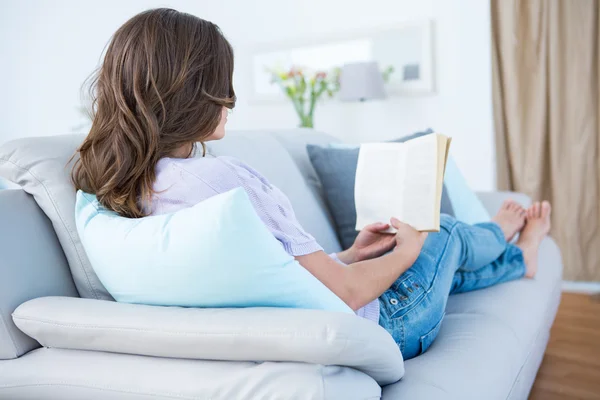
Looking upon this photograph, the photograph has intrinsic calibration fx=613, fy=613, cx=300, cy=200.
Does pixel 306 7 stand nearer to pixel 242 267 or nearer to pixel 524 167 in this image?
pixel 524 167

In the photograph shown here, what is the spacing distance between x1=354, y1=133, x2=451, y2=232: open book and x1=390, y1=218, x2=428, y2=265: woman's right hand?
25 millimetres

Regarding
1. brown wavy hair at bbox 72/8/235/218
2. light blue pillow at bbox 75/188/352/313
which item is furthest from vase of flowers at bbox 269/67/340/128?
light blue pillow at bbox 75/188/352/313

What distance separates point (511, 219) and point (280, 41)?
2.47m

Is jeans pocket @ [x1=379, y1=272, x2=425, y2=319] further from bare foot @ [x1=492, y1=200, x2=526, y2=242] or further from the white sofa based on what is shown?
bare foot @ [x1=492, y1=200, x2=526, y2=242]

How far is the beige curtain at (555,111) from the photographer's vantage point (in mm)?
3172

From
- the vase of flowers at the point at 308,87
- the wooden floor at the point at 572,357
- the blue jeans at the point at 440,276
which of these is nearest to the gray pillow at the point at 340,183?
the blue jeans at the point at 440,276

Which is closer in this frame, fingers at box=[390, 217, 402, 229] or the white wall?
fingers at box=[390, 217, 402, 229]

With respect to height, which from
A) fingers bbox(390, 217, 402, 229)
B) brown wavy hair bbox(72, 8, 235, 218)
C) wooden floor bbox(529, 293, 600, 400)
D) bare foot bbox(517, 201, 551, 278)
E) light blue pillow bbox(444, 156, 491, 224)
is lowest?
wooden floor bbox(529, 293, 600, 400)

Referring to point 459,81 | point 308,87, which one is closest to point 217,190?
point 459,81

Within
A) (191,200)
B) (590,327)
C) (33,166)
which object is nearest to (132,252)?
(191,200)

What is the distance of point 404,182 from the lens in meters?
1.55

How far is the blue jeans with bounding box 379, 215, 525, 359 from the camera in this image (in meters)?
1.33

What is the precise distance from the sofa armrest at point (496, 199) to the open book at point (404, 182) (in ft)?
3.30

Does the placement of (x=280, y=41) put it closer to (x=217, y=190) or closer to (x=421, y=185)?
(x=421, y=185)
